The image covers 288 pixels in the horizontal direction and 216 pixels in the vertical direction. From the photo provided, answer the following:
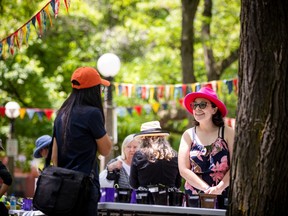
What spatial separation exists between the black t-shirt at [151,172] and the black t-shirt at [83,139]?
1.54m

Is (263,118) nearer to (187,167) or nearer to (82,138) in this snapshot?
(82,138)

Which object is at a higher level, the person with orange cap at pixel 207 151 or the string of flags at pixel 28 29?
the string of flags at pixel 28 29

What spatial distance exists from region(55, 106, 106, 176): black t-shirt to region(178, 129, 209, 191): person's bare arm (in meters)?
1.30

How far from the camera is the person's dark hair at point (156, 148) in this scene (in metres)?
7.96

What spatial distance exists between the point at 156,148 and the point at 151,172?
313 millimetres

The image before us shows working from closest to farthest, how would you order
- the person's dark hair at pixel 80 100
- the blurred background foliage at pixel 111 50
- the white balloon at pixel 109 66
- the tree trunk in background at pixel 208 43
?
the person's dark hair at pixel 80 100
the white balloon at pixel 109 66
the tree trunk in background at pixel 208 43
the blurred background foliage at pixel 111 50

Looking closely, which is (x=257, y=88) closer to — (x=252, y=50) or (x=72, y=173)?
(x=252, y=50)

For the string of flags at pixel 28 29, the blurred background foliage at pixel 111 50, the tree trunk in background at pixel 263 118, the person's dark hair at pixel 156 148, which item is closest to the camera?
the tree trunk in background at pixel 263 118

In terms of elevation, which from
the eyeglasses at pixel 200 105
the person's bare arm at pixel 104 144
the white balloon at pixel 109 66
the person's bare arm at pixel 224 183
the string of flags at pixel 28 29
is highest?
the string of flags at pixel 28 29

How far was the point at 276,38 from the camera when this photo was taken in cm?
612

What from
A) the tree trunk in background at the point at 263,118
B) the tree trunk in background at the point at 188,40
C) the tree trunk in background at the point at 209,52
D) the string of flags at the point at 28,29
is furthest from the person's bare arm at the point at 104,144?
the tree trunk in background at the point at 209,52

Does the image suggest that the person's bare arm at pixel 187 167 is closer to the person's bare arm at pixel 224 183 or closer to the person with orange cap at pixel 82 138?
the person's bare arm at pixel 224 183

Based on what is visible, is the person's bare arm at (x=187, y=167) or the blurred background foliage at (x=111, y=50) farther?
the blurred background foliage at (x=111, y=50)

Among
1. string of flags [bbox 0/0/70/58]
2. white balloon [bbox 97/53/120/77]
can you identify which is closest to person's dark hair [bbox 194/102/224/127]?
string of flags [bbox 0/0/70/58]
